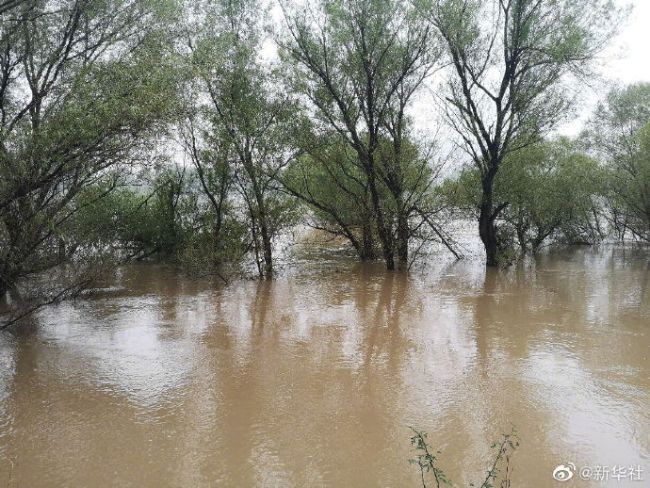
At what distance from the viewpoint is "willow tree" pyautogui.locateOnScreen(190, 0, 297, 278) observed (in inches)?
653

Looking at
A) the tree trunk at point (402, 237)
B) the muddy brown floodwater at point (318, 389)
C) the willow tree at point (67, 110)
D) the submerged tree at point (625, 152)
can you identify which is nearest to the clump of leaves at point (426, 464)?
the muddy brown floodwater at point (318, 389)

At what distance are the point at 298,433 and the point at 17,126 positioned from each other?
834 centimetres

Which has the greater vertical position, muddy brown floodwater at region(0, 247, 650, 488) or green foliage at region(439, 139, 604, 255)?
green foliage at region(439, 139, 604, 255)

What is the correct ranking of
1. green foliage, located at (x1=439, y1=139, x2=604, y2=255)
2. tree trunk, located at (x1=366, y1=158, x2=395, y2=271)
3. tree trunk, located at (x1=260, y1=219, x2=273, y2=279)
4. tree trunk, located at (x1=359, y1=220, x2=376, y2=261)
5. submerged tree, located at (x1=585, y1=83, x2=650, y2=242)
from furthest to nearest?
submerged tree, located at (x1=585, y1=83, x2=650, y2=242) < tree trunk, located at (x1=359, y1=220, x2=376, y2=261) < green foliage, located at (x1=439, y1=139, x2=604, y2=255) < tree trunk, located at (x1=366, y1=158, x2=395, y2=271) < tree trunk, located at (x1=260, y1=219, x2=273, y2=279)

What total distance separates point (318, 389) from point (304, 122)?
12.1 meters

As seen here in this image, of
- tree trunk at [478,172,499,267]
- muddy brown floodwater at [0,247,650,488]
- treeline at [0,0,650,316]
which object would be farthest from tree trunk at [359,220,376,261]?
muddy brown floodwater at [0,247,650,488]

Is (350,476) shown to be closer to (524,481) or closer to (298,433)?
(298,433)

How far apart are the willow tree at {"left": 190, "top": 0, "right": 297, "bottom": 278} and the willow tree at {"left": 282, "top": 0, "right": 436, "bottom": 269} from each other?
124cm

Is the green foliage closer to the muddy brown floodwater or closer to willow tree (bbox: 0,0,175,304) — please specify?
the muddy brown floodwater

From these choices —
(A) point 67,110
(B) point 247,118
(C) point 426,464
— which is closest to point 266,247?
(B) point 247,118

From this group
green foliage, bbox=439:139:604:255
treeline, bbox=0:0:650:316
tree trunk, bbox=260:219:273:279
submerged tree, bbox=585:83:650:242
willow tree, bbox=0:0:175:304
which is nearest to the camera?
willow tree, bbox=0:0:175:304

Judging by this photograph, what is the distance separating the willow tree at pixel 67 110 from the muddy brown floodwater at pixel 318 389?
2.24 meters

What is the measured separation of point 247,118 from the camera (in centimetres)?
1655

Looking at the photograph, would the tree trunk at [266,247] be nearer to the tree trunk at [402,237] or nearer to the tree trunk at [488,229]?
the tree trunk at [402,237]
